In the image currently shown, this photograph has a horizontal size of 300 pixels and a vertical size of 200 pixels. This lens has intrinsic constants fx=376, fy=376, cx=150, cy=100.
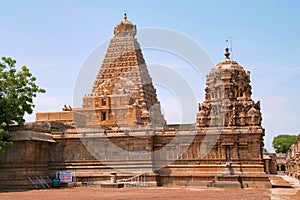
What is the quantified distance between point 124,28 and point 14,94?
33527mm

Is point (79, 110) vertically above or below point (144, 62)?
below

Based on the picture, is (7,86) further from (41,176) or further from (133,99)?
(133,99)

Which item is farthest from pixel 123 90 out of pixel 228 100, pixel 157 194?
Answer: pixel 157 194

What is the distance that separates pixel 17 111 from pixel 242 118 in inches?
909

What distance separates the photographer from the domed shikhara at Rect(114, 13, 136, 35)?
64.2 metres

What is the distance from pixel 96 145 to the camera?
38.1 m

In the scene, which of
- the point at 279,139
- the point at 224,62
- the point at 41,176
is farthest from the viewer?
the point at 279,139

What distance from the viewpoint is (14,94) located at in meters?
33.9

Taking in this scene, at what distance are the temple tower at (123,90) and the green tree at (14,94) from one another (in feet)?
66.4

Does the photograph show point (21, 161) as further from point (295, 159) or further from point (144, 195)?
point (295, 159)

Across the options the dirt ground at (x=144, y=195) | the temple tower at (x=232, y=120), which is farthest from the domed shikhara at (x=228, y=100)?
the dirt ground at (x=144, y=195)

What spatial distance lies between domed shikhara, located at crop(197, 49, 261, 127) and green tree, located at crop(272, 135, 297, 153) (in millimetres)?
80688

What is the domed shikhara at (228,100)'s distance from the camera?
41.1 m

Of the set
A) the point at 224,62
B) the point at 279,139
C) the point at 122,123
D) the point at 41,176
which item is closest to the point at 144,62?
the point at 122,123
